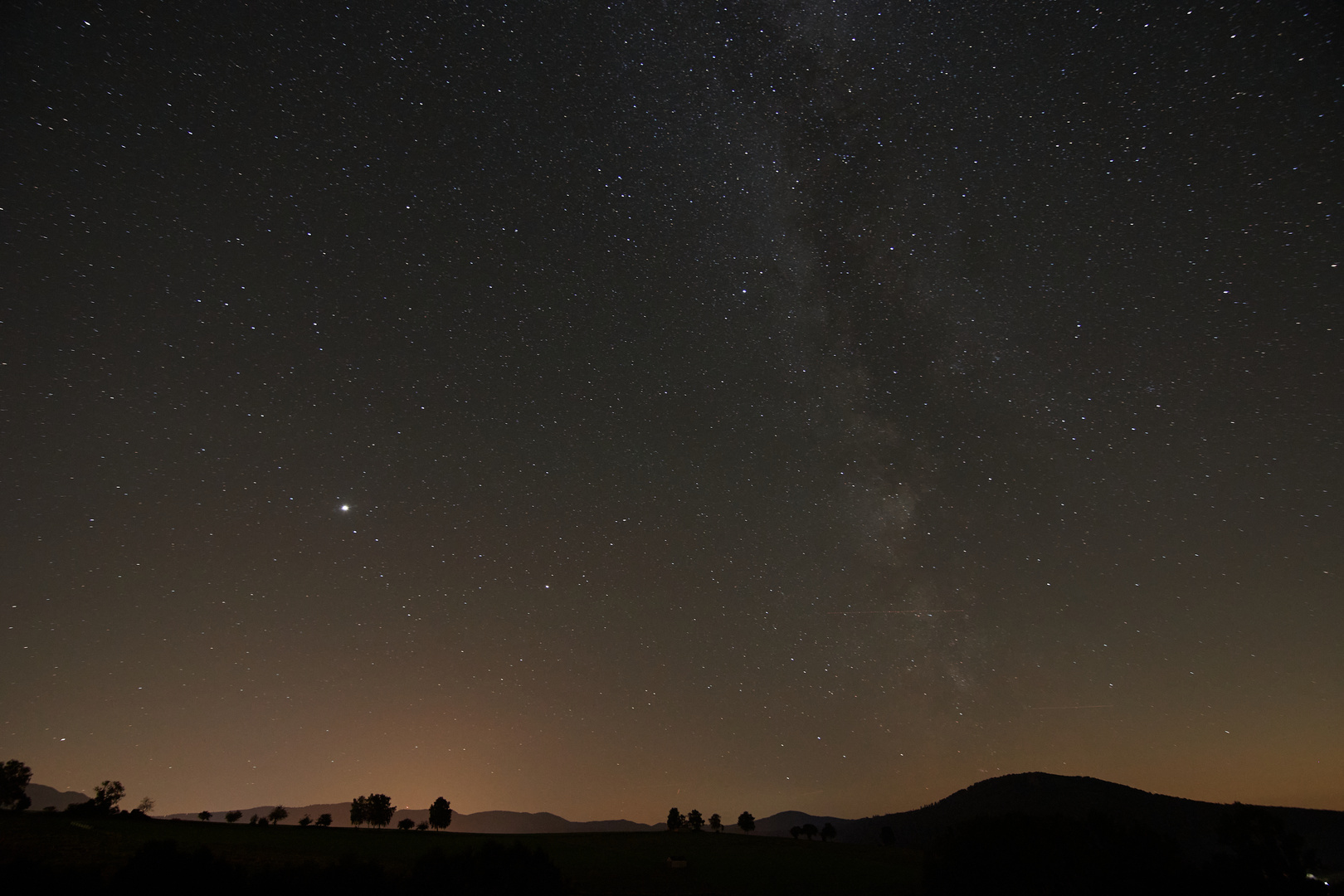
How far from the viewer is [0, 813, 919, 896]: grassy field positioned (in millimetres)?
41375

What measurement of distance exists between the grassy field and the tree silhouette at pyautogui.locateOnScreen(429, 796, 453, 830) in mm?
39947

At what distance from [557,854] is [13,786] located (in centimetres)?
7969

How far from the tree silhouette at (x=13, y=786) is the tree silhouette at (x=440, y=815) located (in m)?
52.0

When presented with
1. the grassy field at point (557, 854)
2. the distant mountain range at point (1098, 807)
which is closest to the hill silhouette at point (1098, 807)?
the distant mountain range at point (1098, 807)

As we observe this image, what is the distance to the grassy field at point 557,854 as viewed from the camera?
41375mm

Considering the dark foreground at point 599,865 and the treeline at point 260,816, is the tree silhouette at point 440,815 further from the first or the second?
the dark foreground at point 599,865

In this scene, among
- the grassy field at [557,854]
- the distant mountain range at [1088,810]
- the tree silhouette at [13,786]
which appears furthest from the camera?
the distant mountain range at [1088,810]

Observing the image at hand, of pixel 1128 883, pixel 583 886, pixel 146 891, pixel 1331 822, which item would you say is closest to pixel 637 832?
pixel 583 886

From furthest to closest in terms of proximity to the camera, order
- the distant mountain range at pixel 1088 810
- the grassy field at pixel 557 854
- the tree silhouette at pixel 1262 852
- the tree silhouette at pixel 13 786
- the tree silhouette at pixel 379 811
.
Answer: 1. the distant mountain range at pixel 1088 810
2. the tree silhouette at pixel 379 811
3. the tree silhouette at pixel 13 786
4. the grassy field at pixel 557 854
5. the tree silhouette at pixel 1262 852

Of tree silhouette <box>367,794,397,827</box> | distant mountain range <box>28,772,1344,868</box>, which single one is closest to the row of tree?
distant mountain range <box>28,772,1344,868</box>

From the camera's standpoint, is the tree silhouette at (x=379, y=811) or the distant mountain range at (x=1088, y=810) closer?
the tree silhouette at (x=379, y=811)

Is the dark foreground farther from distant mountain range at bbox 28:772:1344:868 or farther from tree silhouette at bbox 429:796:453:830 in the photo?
distant mountain range at bbox 28:772:1344:868

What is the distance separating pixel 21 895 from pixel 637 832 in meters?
70.9

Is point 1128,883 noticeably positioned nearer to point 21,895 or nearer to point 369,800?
Answer: point 21,895
